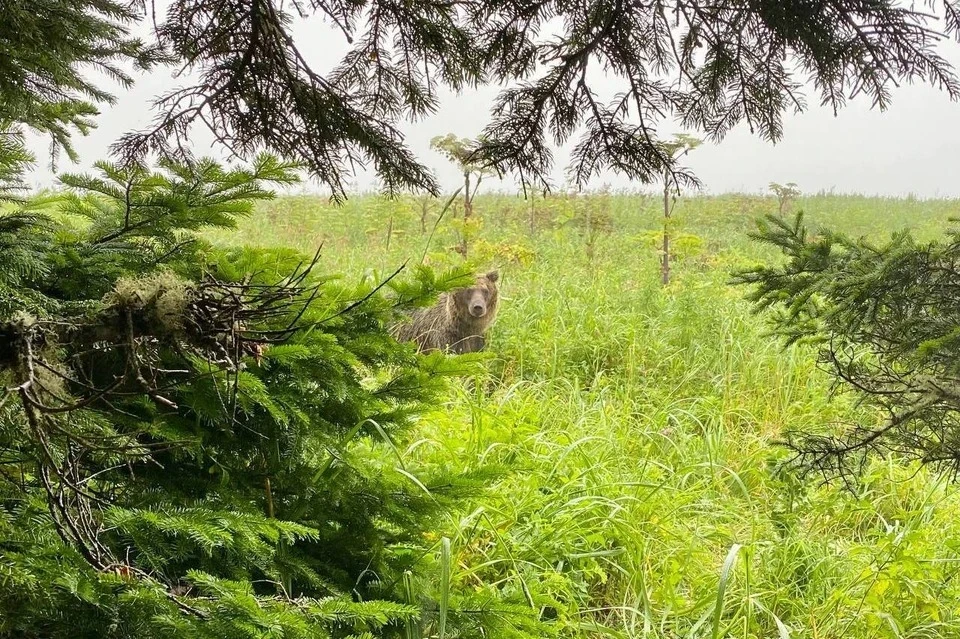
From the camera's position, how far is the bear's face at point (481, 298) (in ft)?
17.6

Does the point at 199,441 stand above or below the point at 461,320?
above

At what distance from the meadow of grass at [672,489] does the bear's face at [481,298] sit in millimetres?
296

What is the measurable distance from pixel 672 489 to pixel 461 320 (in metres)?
3.04

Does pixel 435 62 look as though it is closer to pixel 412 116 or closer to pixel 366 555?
pixel 412 116

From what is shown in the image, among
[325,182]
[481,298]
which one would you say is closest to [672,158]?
[325,182]

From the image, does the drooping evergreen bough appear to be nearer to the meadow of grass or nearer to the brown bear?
the meadow of grass

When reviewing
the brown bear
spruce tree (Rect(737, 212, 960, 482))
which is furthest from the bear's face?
spruce tree (Rect(737, 212, 960, 482))

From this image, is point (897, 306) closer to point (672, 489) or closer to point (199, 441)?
point (672, 489)

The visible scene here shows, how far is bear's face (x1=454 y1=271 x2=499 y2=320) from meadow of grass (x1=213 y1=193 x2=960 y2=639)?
30 cm

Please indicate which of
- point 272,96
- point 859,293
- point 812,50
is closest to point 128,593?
point 272,96

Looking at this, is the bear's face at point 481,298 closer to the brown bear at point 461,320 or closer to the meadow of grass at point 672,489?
the brown bear at point 461,320

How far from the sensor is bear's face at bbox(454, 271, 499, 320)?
5371mm

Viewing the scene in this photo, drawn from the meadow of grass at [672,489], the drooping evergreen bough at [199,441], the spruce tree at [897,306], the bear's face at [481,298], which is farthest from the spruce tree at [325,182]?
the bear's face at [481,298]

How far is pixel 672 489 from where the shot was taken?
2.88 m
